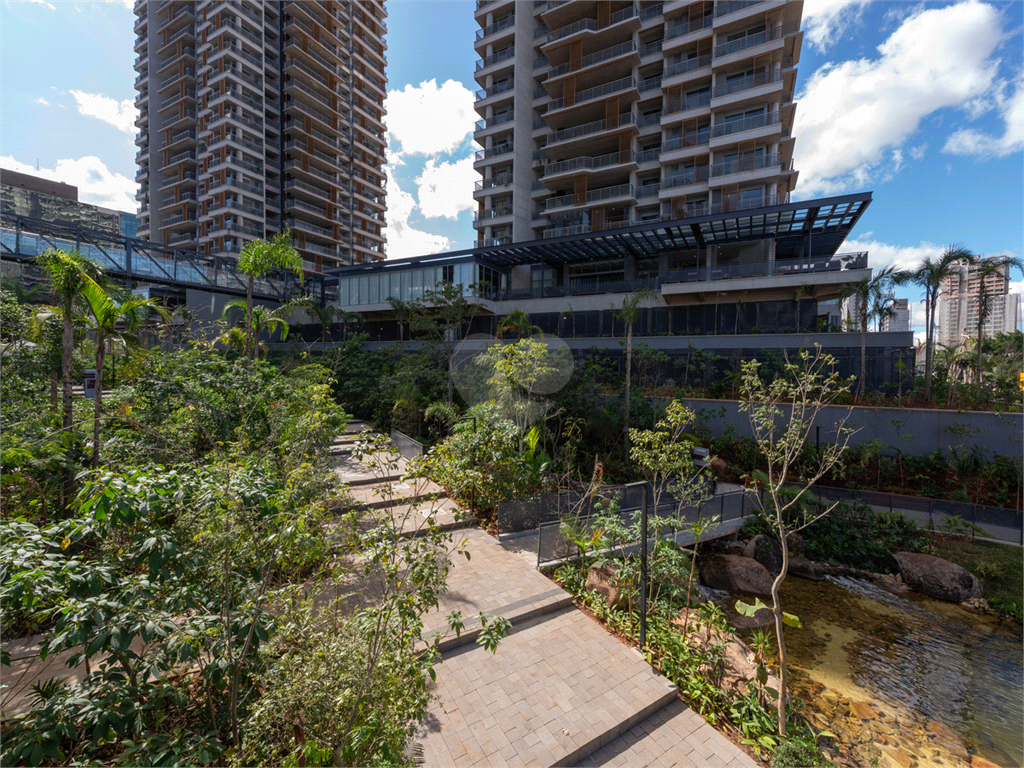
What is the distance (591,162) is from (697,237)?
11.1 metres

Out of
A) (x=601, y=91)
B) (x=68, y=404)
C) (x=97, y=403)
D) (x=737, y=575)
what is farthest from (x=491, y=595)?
(x=601, y=91)

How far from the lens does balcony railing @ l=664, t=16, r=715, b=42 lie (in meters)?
28.8

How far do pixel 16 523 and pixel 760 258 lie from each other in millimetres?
34685

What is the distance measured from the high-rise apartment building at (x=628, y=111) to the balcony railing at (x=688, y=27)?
0.30 feet

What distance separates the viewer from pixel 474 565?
26.6ft

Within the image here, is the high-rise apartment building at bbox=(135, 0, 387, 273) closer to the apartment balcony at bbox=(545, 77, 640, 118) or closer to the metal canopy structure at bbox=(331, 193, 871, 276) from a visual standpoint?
the metal canopy structure at bbox=(331, 193, 871, 276)

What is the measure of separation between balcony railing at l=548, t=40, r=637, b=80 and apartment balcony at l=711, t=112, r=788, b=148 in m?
9.67

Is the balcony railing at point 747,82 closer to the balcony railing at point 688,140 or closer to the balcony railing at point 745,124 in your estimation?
the balcony railing at point 745,124

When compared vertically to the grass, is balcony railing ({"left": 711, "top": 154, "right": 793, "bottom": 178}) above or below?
above

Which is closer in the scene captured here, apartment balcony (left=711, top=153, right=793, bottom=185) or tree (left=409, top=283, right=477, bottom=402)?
tree (left=409, top=283, right=477, bottom=402)

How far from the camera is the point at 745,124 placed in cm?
2745

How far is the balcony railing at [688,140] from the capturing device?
1158 inches

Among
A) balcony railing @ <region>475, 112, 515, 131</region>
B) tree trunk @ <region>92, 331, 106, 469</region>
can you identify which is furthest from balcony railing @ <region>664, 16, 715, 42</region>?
tree trunk @ <region>92, 331, 106, 469</region>

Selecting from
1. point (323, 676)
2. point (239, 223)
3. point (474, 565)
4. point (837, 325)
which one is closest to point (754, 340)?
point (837, 325)
